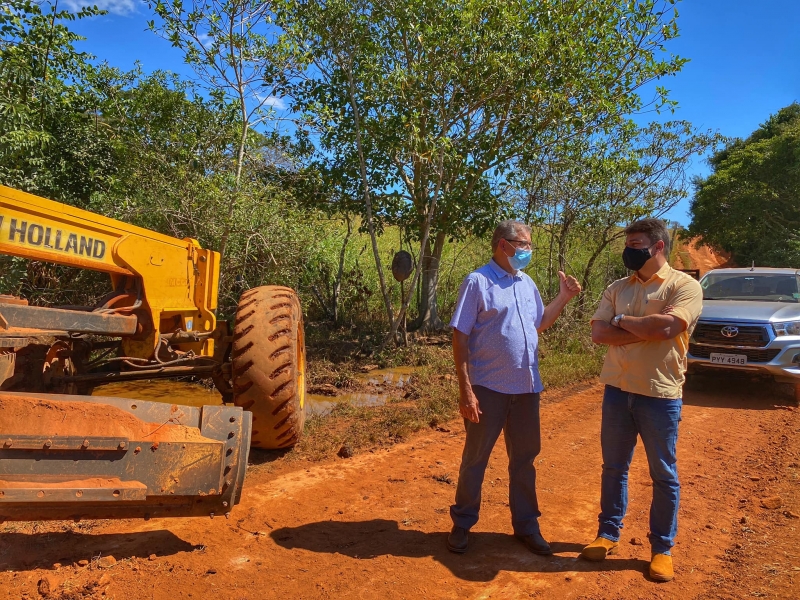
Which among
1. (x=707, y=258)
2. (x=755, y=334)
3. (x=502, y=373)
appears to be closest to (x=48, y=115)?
(x=502, y=373)

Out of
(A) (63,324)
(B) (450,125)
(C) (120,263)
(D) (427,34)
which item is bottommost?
(A) (63,324)

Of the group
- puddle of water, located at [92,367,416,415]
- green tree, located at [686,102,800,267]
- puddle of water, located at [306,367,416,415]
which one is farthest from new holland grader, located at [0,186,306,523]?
green tree, located at [686,102,800,267]

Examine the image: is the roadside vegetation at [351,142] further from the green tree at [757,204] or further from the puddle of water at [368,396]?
the green tree at [757,204]

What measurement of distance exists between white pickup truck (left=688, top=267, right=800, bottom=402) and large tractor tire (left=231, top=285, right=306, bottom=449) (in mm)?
5729

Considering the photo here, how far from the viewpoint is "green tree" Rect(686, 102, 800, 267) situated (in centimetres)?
2103

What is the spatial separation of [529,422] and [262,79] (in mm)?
7437

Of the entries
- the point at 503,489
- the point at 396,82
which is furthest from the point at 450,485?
the point at 396,82

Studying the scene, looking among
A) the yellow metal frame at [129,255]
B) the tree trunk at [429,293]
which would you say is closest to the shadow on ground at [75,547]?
the yellow metal frame at [129,255]

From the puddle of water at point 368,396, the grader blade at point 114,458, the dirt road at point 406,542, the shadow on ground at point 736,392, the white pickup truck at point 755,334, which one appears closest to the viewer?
the grader blade at point 114,458

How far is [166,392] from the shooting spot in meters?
7.58

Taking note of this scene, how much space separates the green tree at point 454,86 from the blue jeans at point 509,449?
5.71 metres

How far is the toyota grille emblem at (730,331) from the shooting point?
7.95 meters

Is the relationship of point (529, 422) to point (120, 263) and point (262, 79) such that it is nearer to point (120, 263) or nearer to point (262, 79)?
point (120, 263)

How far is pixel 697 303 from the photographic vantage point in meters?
3.43
